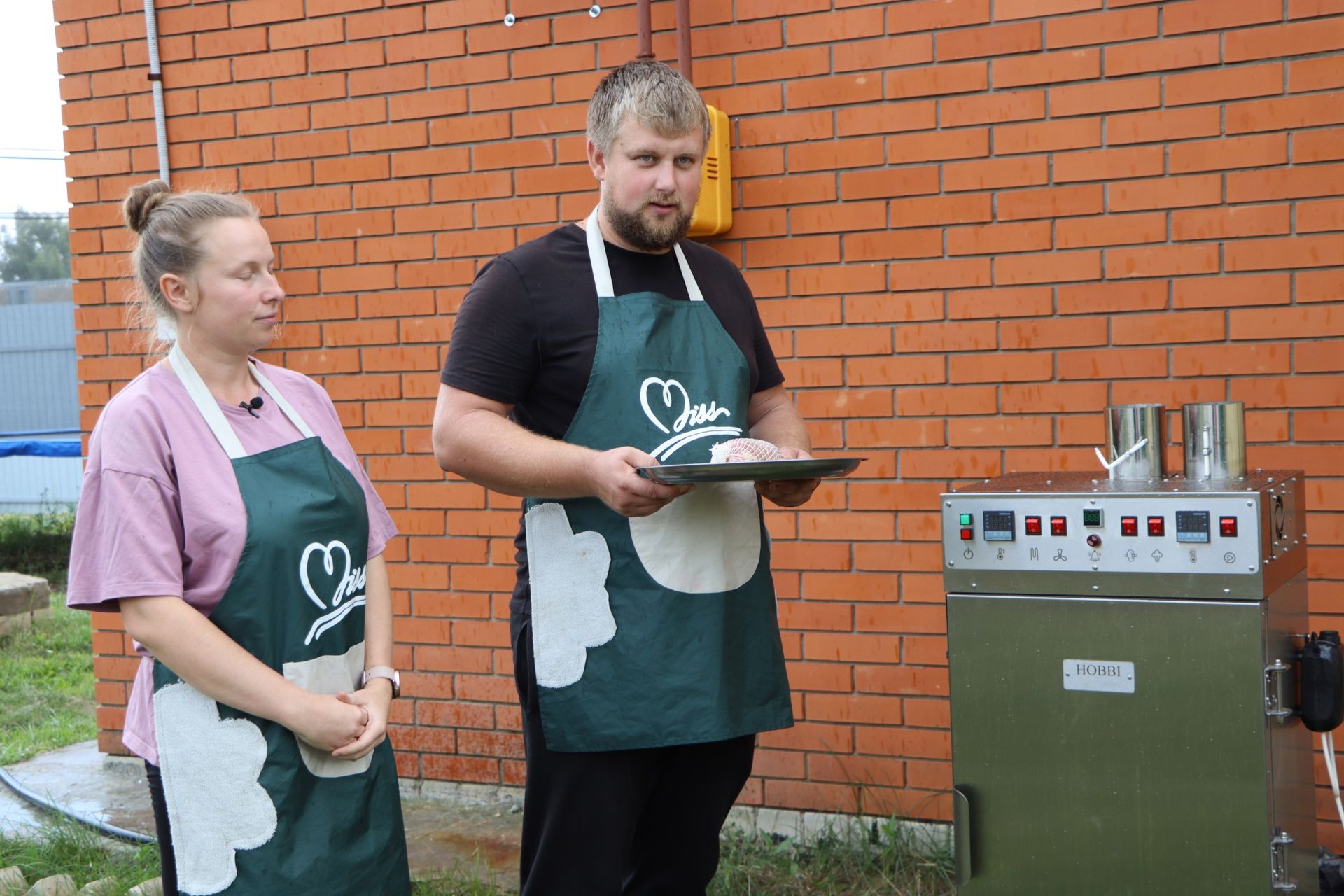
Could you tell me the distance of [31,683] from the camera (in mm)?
6242

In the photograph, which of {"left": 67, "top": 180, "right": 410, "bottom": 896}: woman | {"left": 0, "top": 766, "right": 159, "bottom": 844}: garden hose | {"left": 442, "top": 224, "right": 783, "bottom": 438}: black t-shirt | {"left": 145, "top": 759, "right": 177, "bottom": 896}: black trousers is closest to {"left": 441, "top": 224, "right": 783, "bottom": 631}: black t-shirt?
{"left": 442, "top": 224, "right": 783, "bottom": 438}: black t-shirt

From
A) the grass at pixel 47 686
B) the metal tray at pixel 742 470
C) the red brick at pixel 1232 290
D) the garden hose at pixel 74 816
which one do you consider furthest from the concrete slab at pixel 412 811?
the red brick at pixel 1232 290

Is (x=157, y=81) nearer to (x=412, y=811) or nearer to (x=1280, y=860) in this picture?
(x=412, y=811)

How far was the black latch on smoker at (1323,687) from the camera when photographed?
7.72 feet

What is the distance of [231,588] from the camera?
1.99 metres

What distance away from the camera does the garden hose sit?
12.6ft

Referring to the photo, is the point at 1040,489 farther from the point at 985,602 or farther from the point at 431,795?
the point at 431,795

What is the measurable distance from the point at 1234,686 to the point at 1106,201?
59.5 inches

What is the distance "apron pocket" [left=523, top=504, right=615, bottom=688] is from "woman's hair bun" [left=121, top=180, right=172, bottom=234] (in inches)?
34.6

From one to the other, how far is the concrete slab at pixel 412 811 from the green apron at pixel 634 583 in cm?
144

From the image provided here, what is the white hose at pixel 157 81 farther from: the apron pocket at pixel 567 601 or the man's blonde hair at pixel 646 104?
the apron pocket at pixel 567 601

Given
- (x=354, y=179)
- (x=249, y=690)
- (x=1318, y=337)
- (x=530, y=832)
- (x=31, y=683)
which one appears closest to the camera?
(x=249, y=690)

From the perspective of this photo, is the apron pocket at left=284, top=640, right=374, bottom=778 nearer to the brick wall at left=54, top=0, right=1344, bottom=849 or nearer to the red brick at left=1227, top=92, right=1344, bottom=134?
the brick wall at left=54, top=0, right=1344, bottom=849

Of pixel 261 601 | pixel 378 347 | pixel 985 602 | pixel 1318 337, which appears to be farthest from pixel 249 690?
pixel 1318 337
